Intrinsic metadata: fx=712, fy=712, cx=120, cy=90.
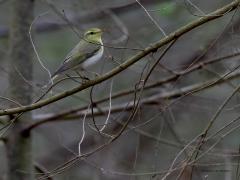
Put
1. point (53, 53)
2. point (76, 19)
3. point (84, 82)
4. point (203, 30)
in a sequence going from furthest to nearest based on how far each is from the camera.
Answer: point (53, 53), point (76, 19), point (203, 30), point (84, 82)

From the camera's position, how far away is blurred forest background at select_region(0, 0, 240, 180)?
441 cm

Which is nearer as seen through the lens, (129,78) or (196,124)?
(196,124)

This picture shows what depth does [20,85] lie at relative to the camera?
5809 mm

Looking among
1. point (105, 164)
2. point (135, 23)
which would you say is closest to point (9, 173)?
point (105, 164)

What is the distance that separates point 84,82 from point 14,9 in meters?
1.97

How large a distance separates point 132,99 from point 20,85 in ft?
3.52

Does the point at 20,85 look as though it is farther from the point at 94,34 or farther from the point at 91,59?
the point at 91,59

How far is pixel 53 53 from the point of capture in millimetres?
10844

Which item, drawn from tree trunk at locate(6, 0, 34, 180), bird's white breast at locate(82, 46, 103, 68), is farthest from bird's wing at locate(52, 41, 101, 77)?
tree trunk at locate(6, 0, 34, 180)

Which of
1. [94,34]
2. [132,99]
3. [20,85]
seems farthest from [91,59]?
[132,99]

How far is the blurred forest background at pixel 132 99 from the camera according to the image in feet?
14.5

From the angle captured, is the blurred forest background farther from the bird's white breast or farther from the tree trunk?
the bird's white breast

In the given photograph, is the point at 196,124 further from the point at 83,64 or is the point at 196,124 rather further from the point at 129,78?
the point at 83,64

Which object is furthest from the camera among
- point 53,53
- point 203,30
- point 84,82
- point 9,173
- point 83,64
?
point 53,53
